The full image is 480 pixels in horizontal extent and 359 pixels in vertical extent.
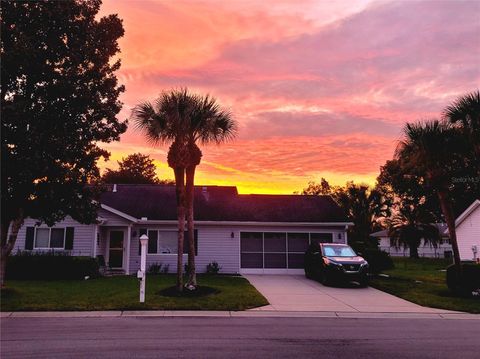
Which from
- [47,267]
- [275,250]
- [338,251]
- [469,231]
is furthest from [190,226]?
[469,231]

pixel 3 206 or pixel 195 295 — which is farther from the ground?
pixel 3 206

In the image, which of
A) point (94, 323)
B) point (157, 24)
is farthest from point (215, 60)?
point (94, 323)

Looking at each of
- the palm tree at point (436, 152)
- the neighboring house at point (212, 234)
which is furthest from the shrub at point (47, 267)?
the palm tree at point (436, 152)

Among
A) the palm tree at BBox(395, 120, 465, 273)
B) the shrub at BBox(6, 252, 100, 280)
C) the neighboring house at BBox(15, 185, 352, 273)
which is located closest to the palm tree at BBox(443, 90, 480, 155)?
the palm tree at BBox(395, 120, 465, 273)

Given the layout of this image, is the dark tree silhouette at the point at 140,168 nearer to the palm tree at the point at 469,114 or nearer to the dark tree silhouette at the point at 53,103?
the dark tree silhouette at the point at 53,103

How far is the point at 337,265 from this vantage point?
17.2m

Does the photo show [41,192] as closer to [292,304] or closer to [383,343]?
[292,304]

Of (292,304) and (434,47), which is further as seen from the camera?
(434,47)

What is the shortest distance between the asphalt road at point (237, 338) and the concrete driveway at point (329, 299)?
143cm

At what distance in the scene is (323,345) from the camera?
Answer: 25.8ft

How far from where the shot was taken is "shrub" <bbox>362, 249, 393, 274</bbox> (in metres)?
22.8

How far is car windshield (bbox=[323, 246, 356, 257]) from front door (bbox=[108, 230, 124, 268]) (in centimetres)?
1111

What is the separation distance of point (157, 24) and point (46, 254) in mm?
12590

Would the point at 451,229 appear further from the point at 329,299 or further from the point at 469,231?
the point at 469,231
